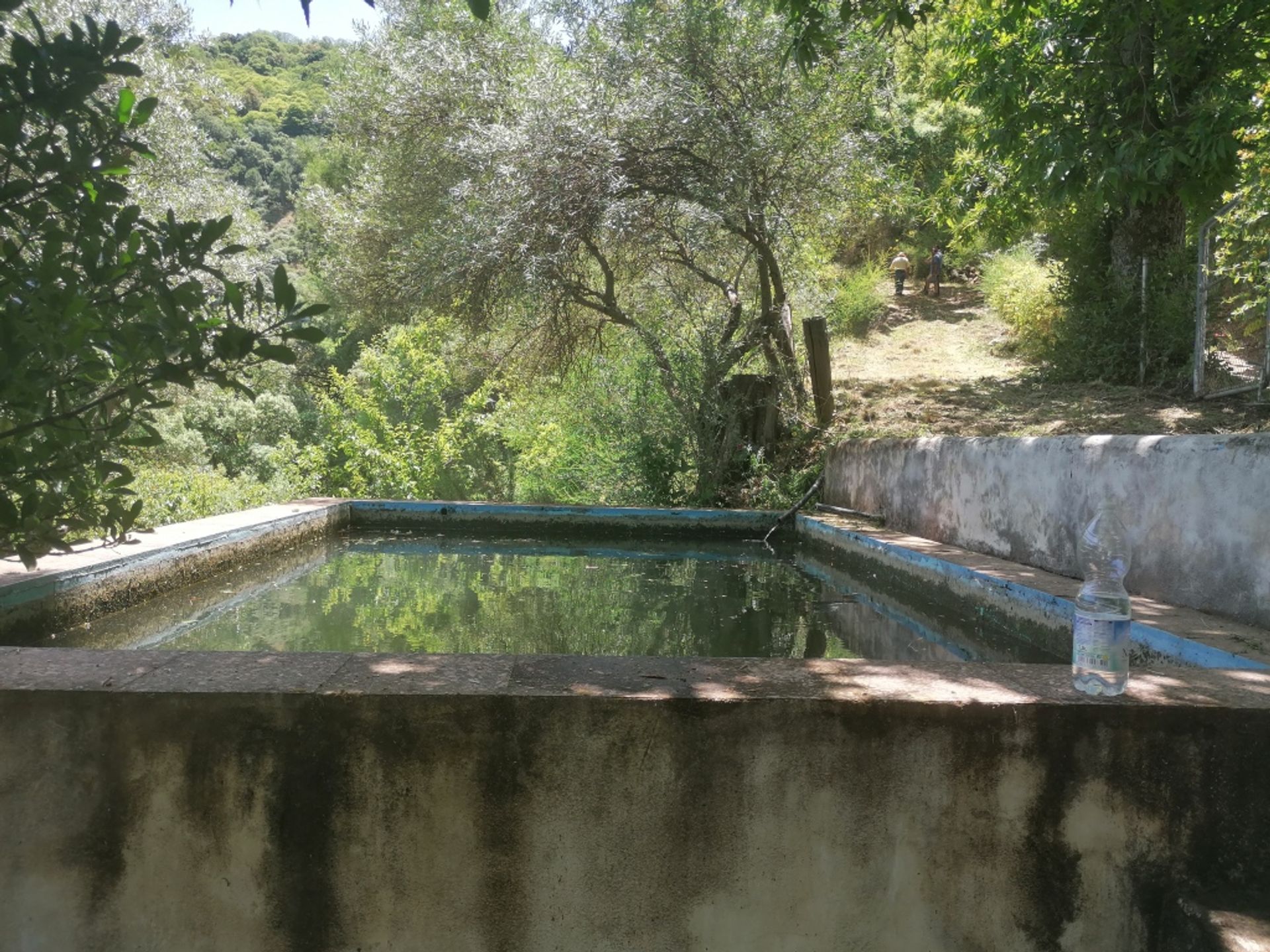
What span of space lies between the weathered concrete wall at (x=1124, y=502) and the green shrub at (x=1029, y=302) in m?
5.30

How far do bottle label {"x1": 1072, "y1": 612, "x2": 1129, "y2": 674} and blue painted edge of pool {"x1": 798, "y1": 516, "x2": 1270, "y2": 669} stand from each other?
261 mm

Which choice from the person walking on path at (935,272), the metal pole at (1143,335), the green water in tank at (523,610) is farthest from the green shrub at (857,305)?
the green water in tank at (523,610)

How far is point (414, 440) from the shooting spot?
A: 41.5ft

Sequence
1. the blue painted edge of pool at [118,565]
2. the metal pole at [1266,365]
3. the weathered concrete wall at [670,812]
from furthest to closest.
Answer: the metal pole at [1266,365] → the blue painted edge of pool at [118,565] → the weathered concrete wall at [670,812]

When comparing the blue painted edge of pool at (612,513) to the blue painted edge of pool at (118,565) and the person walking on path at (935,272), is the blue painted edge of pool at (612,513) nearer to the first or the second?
the blue painted edge of pool at (118,565)

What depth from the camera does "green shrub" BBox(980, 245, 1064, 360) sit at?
38.5 ft

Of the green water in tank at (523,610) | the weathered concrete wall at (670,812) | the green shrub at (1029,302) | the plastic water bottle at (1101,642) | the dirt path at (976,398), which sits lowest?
the green water in tank at (523,610)

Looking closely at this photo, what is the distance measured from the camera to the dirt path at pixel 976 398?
296 inches

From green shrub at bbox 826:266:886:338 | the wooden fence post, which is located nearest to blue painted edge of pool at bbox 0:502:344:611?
the wooden fence post

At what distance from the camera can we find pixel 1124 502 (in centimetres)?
418

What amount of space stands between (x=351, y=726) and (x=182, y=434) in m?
18.0

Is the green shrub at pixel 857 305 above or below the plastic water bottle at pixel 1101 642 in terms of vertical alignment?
above

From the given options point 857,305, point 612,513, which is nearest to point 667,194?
point 612,513

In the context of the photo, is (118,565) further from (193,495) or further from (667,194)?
(667,194)
